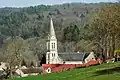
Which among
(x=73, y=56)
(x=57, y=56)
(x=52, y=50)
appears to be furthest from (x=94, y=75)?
(x=73, y=56)

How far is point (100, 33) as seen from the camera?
190ft

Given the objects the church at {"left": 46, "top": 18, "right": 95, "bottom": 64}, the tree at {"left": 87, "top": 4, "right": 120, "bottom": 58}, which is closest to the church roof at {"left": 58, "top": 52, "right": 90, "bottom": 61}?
the church at {"left": 46, "top": 18, "right": 95, "bottom": 64}

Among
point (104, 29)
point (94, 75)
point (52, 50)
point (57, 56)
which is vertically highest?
point (104, 29)

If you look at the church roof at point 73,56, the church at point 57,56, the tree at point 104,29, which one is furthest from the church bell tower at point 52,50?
the tree at point 104,29

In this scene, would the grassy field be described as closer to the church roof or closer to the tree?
the tree

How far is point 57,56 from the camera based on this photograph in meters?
108

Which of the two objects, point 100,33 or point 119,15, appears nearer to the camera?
point 119,15

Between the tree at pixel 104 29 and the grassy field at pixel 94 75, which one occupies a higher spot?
the tree at pixel 104 29

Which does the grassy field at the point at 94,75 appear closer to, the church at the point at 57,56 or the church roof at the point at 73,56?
the church at the point at 57,56

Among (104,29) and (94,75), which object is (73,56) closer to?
(104,29)

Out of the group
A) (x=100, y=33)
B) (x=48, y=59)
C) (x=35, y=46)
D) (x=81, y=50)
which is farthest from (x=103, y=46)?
(x=35, y=46)

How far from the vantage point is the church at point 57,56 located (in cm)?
10648

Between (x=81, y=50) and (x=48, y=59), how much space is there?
83.0 ft

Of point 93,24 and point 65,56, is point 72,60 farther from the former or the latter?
point 93,24
